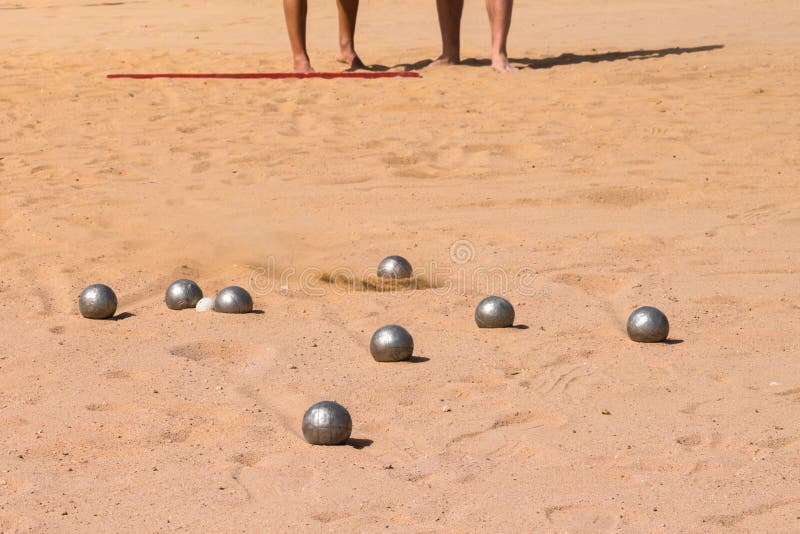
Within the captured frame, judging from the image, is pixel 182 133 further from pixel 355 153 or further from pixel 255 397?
pixel 255 397

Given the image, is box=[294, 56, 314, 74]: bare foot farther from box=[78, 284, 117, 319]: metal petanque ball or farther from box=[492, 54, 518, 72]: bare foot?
box=[78, 284, 117, 319]: metal petanque ball

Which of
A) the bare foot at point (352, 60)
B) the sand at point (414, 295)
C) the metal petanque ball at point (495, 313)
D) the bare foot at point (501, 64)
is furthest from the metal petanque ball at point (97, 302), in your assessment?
the bare foot at point (352, 60)

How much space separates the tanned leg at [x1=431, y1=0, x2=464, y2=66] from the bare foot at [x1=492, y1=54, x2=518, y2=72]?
71 cm

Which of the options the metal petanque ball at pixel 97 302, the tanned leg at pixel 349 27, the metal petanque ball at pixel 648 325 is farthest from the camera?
the tanned leg at pixel 349 27

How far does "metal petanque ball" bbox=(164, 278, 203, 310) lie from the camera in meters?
5.39

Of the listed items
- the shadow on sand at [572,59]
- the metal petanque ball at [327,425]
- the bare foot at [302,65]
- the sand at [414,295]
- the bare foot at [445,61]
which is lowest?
the shadow on sand at [572,59]

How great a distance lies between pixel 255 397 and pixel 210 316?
3.52ft

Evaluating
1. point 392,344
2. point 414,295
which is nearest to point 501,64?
point 414,295

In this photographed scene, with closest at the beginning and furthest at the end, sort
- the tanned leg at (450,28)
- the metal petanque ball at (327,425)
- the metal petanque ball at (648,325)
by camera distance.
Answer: the metal petanque ball at (327,425) → the metal petanque ball at (648,325) → the tanned leg at (450,28)

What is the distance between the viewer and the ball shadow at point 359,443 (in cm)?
386

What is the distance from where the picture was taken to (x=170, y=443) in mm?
3879

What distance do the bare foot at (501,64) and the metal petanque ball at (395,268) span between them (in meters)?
5.81

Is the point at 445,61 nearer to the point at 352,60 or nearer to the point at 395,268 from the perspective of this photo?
the point at 352,60

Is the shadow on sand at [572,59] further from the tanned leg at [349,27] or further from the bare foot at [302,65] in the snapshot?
the bare foot at [302,65]
